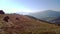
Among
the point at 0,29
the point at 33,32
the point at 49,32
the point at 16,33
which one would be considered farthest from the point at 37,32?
the point at 0,29

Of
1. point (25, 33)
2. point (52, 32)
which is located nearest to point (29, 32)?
point (25, 33)

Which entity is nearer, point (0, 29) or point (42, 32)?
point (42, 32)

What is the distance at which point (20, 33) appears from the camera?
3328 cm

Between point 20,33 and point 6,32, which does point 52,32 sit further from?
point 6,32

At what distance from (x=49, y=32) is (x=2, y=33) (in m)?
12.4

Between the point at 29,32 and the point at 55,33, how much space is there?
6838mm

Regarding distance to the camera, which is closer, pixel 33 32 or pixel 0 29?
pixel 33 32

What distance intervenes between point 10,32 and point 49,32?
10.4 m

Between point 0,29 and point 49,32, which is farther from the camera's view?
point 0,29

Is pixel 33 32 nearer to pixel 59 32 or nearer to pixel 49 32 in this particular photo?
pixel 49 32

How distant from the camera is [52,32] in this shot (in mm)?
32906

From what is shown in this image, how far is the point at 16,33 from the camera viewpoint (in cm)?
3312

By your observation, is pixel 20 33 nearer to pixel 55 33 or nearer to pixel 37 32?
pixel 37 32

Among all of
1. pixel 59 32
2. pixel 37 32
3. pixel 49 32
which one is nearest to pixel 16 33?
pixel 37 32
